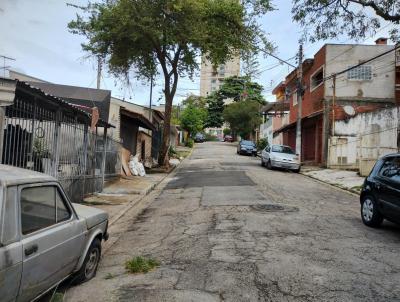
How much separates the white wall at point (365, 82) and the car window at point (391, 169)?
2060 cm

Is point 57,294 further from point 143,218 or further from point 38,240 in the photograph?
point 143,218

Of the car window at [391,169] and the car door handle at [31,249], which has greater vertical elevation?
the car window at [391,169]

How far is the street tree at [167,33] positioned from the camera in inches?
888

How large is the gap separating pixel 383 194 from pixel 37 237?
22.9 ft

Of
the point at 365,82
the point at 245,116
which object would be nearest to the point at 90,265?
the point at 365,82

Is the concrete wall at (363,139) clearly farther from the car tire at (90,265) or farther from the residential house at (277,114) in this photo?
the car tire at (90,265)

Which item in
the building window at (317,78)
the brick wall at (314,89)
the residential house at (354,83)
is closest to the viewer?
the residential house at (354,83)

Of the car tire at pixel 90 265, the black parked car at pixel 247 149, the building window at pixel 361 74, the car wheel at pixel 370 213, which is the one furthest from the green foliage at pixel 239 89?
the car tire at pixel 90 265

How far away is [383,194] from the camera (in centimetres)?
926

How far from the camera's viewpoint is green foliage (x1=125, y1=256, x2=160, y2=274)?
6.35 meters

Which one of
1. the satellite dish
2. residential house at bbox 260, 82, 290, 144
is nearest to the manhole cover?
the satellite dish

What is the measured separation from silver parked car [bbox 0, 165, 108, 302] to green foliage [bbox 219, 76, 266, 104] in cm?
7678

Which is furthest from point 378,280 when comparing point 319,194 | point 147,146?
point 147,146

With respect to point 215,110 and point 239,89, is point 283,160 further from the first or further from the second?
point 215,110
